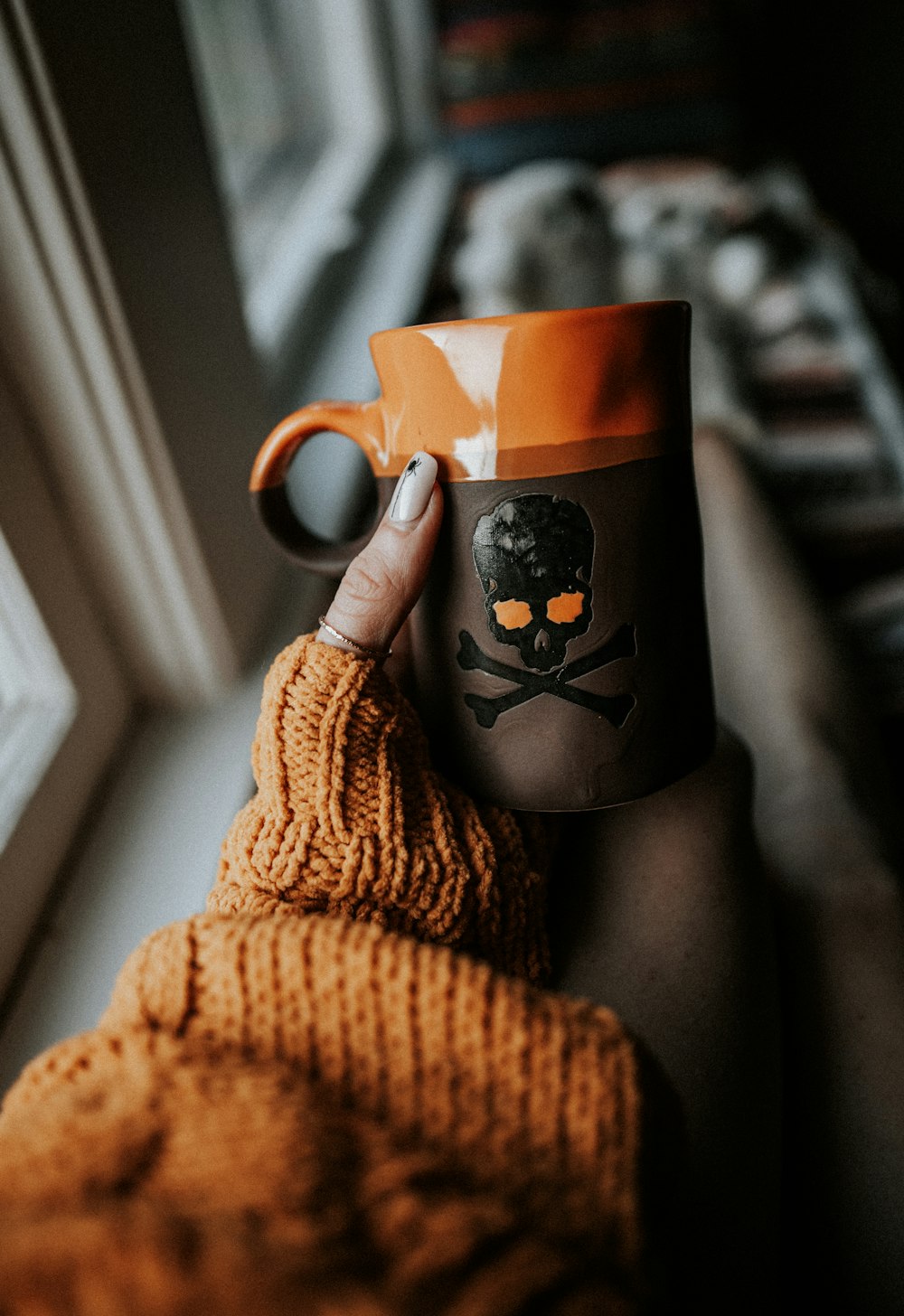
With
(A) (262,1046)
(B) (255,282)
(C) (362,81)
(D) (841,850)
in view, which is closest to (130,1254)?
(A) (262,1046)

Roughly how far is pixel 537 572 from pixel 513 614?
22mm

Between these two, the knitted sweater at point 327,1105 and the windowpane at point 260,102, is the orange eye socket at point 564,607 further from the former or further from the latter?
the windowpane at point 260,102

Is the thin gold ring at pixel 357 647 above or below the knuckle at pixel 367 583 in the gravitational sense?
below

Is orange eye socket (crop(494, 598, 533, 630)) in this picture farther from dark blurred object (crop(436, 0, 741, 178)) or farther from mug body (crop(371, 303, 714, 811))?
dark blurred object (crop(436, 0, 741, 178))

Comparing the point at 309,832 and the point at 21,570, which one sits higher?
the point at 21,570

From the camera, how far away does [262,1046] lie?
31 cm

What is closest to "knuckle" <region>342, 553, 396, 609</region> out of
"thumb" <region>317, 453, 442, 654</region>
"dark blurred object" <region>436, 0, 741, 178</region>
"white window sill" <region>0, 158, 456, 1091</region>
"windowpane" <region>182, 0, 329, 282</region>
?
"thumb" <region>317, 453, 442, 654</region>

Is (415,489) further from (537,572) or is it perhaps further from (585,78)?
(585,78)

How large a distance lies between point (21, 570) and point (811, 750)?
2.00ft

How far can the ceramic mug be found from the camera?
14.4 inches

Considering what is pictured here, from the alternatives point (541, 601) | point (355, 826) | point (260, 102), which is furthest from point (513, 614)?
point (260, 102)

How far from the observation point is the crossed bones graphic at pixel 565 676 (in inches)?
15.7

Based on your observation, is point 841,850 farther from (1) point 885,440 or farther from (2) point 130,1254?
(1) point 885,440

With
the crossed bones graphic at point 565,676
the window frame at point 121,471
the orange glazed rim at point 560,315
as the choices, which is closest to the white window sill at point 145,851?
the window frame at point 121,471
